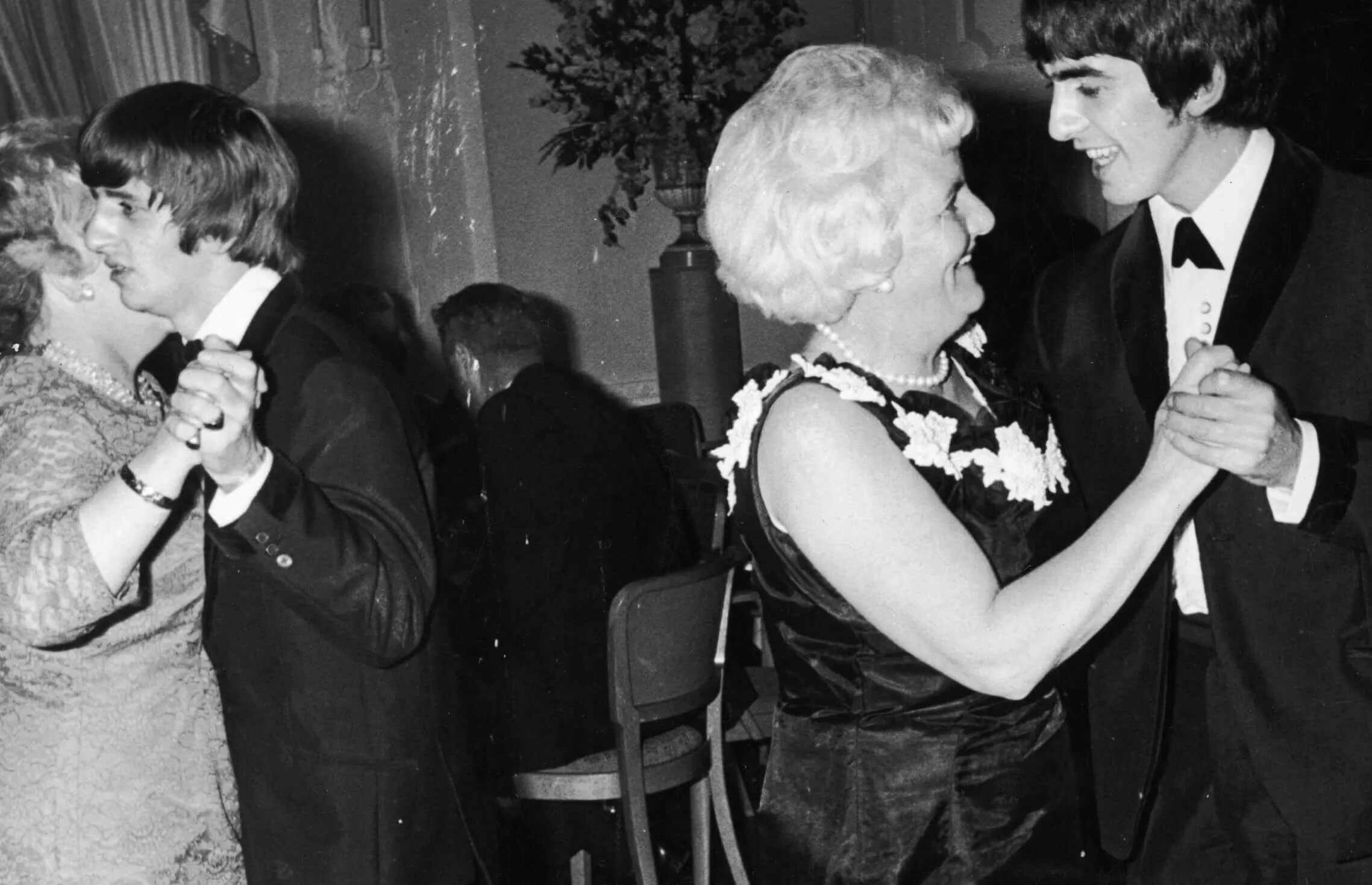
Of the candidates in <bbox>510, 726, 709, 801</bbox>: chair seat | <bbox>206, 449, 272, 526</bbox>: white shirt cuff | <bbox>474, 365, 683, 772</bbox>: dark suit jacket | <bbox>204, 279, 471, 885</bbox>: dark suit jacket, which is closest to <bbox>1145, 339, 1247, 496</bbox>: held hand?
<bbox>204, 279, 471, 885</bbox>: dark suit jacket

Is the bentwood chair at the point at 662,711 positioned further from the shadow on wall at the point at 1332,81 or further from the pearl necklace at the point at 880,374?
the shadow on wall at the point at 1332,81

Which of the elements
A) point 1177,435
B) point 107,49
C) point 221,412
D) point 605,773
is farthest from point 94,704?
point 107,49

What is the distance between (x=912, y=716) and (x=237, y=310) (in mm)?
919

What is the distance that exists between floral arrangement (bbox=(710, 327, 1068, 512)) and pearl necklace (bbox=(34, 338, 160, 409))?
2.36 feet

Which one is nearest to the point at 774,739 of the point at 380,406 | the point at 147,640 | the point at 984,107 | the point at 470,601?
the point at 380,406

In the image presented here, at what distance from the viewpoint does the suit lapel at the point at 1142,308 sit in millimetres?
1787

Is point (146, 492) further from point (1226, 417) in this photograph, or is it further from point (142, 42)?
point (142, 42)

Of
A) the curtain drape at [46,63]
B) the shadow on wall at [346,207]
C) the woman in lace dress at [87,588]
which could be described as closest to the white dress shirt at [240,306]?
the woman in lace dress at [87,588]

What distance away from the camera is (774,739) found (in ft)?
5.46

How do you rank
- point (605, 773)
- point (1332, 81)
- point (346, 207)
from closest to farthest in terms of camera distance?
point (1332, 81) → point (605, 773) → point (346, 207)

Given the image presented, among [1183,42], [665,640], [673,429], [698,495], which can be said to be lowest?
[698,495]

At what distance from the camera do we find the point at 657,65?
13.7 feet

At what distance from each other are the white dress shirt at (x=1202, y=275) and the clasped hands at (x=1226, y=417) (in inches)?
11.5

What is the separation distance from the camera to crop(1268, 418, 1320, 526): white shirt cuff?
60.1 inches
